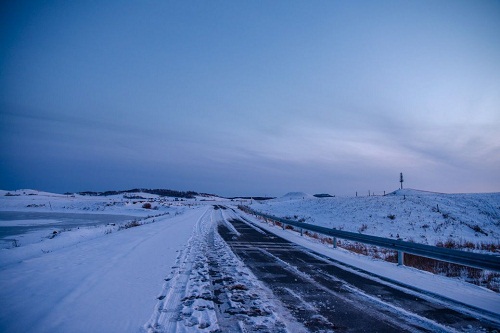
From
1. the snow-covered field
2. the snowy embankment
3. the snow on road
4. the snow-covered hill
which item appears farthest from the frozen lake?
the snow-covered hill

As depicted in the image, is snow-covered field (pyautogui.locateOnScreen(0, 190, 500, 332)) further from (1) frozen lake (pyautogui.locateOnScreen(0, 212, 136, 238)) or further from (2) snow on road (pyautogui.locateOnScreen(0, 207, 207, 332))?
(1) frozen lake (pyautogui.locateOnScreen(0, 212, 136, 238))

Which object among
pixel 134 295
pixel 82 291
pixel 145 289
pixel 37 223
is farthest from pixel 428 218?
pixel 37 223

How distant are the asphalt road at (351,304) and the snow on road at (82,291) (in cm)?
269

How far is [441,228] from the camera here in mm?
22828

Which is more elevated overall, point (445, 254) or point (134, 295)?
point (445, 254)

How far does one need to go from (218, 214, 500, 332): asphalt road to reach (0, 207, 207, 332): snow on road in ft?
8.82

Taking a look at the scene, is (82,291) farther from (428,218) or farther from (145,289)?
(428,218)

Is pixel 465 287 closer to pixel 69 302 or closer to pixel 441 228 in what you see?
pixel 69 302

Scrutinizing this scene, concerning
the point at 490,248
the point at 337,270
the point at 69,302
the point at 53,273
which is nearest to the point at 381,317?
the point at 337,270

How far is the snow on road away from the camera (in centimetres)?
426

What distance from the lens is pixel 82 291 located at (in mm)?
5695

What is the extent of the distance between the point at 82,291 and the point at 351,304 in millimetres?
5341

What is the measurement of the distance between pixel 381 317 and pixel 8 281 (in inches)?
305

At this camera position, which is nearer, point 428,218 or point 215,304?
point 215,304
